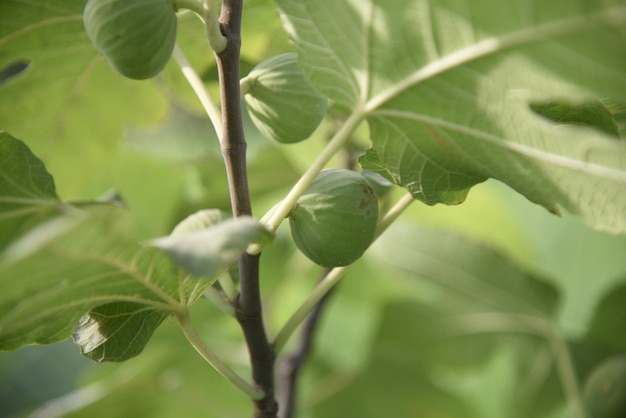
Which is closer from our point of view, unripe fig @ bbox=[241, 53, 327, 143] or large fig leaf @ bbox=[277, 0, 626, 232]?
large fig leaf @ bbox=[277, 0, 626, 232]

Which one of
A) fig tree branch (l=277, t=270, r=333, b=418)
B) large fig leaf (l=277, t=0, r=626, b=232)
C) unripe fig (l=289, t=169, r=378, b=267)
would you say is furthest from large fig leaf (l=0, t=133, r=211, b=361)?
fig tree branch (l=277, t=270, r=333, b=418)

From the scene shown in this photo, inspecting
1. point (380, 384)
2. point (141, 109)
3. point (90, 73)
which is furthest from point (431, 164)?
point (380, 384)

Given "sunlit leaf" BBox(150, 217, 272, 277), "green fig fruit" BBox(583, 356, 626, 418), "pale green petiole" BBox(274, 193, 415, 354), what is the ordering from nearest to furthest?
"sunlit leaf" BBox(150, 217, 272, 277) → "pale green petiole" BBox(274, 193, 415, 354) → "green fig fruit" BBox(583, 356, 626, 418)

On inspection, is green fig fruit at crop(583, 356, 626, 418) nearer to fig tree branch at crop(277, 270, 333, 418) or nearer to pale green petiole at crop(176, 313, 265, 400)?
fig tree branch at crop(277, 270, 333, 418)

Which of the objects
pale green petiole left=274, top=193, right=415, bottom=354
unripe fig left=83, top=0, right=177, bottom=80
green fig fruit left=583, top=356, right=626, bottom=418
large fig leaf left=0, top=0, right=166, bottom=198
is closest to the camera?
unripe fig left=83, top=0, right=177, bottom=80

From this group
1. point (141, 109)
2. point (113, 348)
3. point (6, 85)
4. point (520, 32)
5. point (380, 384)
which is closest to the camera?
point (520, 32)

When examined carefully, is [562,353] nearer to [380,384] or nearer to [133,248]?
[380,384]

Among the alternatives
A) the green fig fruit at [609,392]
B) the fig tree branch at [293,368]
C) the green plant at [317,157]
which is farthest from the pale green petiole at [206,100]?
the green fig fruit at [609,392]
